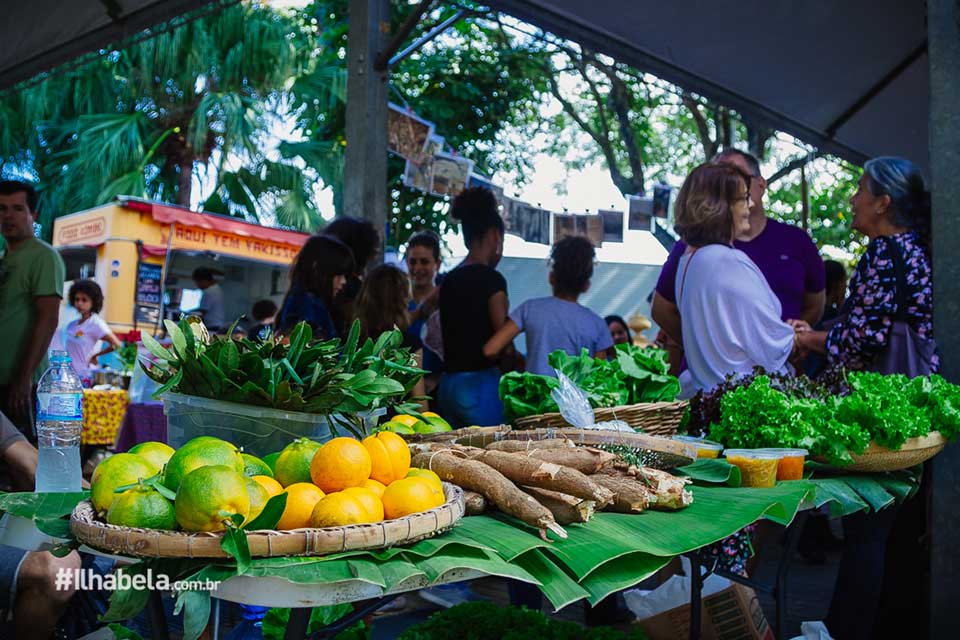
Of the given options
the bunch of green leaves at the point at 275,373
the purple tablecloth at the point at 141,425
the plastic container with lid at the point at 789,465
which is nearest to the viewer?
the bunch of green leaves at the point at 275,373

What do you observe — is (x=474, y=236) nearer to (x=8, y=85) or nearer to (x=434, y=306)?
(x=434, y=306)

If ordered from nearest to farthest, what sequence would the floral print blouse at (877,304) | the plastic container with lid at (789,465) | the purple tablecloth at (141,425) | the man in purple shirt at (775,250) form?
the plastic container with lid at (789,465), the floral print blouse at (877,304), the man in purple shirt at (775,250), the purple tablecloth at (141,425)

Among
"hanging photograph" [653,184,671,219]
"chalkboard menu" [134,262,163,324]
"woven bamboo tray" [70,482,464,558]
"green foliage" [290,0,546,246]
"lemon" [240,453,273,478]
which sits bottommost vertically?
"woven bamboo tray" [70,482,464,558]

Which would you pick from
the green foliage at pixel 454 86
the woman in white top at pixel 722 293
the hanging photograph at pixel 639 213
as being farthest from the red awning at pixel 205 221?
the woman in white top at pixel 722 293

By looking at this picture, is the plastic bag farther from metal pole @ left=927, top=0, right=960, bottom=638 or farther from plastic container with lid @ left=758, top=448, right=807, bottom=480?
metal pole @ left=927, top=0, right=960, bottom=638

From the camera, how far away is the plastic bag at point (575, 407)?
259 cm

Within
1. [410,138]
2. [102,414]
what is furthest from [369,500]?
[102,414]

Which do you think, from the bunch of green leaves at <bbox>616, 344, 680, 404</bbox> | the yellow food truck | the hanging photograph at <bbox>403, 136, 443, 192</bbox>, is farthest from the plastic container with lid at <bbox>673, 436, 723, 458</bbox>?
the yellow food truck

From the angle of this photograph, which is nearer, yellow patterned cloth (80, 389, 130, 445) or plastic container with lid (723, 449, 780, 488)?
plastic container with lid (723, 449, 780, 488)

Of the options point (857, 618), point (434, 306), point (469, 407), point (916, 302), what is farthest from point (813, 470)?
point (434, 306)

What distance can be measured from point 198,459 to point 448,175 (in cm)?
538

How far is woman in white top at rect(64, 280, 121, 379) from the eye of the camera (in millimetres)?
8721

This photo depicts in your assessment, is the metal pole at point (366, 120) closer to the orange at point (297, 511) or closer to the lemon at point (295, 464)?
the lemon at point (295, 464)

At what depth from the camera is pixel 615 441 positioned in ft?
7.41
